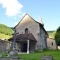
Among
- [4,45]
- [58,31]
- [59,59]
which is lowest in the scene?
[59,59]

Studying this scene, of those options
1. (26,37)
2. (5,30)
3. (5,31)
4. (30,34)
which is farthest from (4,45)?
(5,30)

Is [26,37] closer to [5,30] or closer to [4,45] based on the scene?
[4,45]

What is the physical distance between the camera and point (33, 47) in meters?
48.5

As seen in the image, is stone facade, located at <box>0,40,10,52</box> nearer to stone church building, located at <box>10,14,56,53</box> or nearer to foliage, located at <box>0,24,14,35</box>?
stone church building, located at <box>10,14,56,53</box>

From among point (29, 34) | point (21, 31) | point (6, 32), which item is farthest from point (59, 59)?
point (6, 32)

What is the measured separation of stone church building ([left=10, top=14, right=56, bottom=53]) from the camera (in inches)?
1887

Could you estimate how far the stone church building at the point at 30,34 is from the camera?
1887 inches

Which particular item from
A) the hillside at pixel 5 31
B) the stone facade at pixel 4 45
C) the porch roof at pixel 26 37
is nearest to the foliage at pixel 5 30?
the hillside at pixel 5 31

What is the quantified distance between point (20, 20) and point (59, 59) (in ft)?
89.5

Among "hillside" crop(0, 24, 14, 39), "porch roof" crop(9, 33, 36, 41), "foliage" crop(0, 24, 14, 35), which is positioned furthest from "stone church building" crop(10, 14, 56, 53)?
"foliage" crop(0, 24, 14, 35)

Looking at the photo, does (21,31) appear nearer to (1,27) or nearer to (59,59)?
(1,27)

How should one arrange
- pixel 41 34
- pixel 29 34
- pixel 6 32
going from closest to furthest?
pixel 29 34
pixel 41 34
pixel 6 32

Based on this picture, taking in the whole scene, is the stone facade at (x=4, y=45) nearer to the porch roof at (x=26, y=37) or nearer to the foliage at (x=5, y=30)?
the porch roof at (x=26, y=37)

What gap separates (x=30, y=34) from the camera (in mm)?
48000
